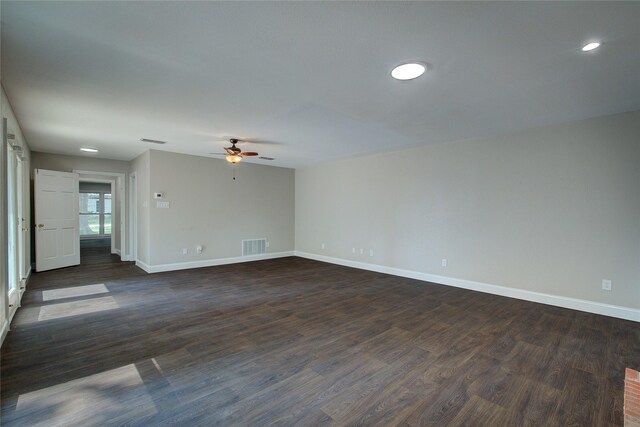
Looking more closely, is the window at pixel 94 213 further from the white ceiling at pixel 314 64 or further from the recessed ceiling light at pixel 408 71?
the recessed ceiling light at pixel 408 71

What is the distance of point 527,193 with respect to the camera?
413cm

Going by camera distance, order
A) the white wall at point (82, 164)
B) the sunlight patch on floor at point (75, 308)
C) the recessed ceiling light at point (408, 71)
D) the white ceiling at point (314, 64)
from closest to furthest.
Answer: the white ceiling at point (314, 64) → the recessed ceiling light at point (408, 71) → the sunlight patch on floor at point (75, 308) → the white wall at point (82, 164)

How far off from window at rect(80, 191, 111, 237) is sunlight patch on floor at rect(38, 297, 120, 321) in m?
8.03

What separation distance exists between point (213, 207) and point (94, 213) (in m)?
6.91

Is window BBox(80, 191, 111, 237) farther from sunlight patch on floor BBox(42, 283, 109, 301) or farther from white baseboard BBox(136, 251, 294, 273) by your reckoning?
sunlight patch on floor BBox(42, 283, 109, 301)

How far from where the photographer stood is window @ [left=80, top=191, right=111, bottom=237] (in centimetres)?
1018

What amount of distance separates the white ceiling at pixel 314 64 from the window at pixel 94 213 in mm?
7595

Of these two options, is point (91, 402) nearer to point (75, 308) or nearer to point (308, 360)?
point (308, 360)

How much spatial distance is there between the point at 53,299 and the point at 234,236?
342 centimetres

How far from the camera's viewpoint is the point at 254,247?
7.29 meters

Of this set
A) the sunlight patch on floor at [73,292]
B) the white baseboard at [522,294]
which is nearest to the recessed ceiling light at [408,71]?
the white baseboard at [522,294]

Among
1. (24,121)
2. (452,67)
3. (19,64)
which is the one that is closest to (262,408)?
(452,67)

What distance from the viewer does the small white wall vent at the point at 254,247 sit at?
7.12 metres

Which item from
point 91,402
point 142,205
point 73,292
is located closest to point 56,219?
point 142,205
